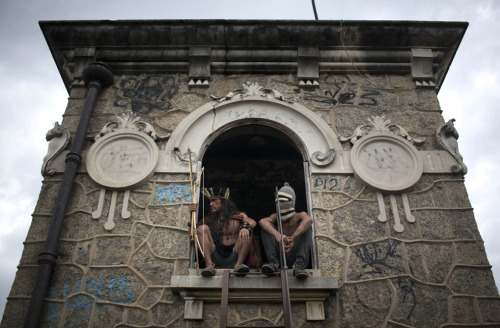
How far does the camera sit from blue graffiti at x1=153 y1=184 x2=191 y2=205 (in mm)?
5199

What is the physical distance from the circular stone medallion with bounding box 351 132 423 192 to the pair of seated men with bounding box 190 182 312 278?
35.4 inches

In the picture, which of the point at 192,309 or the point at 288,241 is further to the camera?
the point at 288,241

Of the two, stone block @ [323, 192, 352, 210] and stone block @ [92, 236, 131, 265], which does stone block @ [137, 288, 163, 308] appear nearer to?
stone block @ [92, 236, 131, 265]

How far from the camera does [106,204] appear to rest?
17.0 feet

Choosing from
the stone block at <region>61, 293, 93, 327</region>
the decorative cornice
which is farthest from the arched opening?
the stone block at <region>61, 293, 93, 327</region>

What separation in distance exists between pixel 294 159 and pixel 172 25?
309 cm

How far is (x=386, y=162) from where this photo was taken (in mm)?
5438

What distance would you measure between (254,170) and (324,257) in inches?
150

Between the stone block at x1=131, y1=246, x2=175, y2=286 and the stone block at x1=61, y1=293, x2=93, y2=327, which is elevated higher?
the stone block at x1=131, y1=246, x2=175, y2=286

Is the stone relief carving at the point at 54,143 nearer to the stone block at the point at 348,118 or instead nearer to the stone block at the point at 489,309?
the stone block at the point at 348,118

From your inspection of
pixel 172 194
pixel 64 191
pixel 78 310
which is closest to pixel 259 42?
pixel 172 194

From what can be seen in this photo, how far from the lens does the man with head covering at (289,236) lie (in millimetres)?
4781

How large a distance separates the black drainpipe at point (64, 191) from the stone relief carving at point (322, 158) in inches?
105

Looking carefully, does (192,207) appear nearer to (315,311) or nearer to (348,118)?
(315,311)
